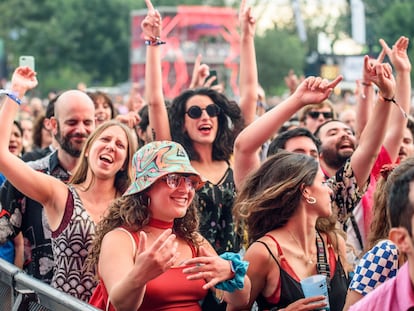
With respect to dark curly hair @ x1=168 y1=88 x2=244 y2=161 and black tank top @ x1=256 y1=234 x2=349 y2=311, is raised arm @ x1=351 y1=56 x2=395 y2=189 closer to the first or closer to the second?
black tank top @ x1=256 y1=234 x2=349 y2=311

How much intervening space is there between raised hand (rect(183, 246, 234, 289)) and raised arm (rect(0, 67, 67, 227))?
5.04ft

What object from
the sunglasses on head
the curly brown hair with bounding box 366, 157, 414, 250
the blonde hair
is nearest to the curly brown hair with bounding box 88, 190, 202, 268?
the sunglasses on head

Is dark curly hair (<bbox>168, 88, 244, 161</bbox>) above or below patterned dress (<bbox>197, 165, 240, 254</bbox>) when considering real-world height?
above

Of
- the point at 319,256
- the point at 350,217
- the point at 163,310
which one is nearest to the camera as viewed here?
the point at 163,310

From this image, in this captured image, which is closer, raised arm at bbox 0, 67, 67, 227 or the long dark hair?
the long dark hair

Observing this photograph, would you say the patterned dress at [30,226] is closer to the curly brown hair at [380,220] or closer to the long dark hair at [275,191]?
the long dark hair at [275,191]

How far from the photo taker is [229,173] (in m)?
A: 6.46

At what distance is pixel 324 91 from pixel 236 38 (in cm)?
4758

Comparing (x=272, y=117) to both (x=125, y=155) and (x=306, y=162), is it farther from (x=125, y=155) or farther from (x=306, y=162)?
(x=125, y=155)

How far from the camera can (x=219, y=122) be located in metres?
6.85

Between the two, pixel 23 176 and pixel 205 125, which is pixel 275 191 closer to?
pixel 23 176

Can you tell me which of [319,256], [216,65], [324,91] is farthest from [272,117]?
[216,65]

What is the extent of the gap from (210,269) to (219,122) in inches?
108

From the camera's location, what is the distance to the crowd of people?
13.9 ft
